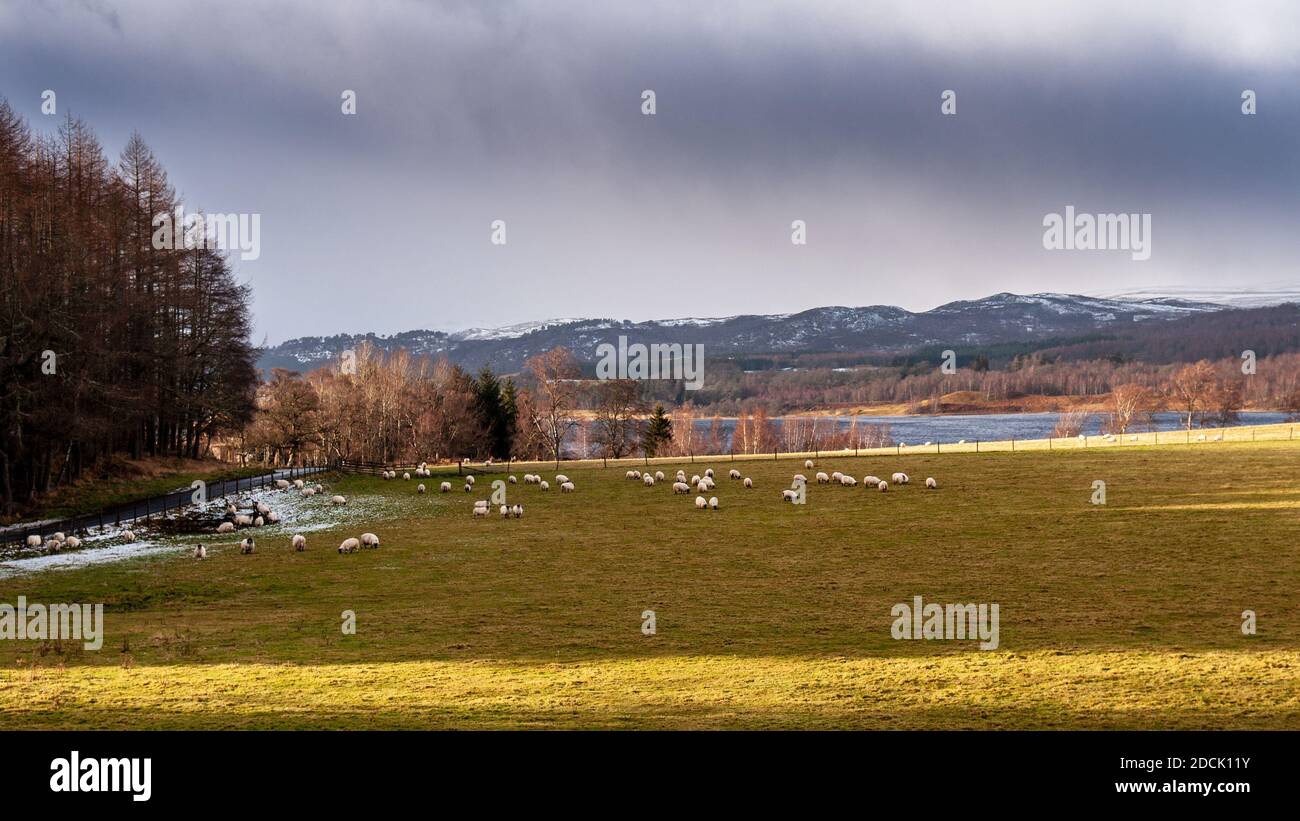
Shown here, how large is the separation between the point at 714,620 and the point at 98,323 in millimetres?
45709

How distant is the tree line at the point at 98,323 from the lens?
44.9 m

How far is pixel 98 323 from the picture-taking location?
5056 cm

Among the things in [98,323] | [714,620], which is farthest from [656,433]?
[714,620]

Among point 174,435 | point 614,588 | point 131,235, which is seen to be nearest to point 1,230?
point 131,235

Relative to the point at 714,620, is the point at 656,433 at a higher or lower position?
higher

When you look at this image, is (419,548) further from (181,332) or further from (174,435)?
(174,435)

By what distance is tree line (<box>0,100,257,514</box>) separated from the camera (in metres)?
44.9

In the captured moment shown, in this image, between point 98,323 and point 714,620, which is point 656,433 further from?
point 714,620

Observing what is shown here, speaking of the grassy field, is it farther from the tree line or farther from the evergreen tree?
the evergreen tree

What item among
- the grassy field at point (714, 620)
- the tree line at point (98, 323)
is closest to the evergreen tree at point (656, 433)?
the tree line at point (98, 323)

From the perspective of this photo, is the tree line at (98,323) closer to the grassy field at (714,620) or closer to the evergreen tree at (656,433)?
the grassy field at (714,620)

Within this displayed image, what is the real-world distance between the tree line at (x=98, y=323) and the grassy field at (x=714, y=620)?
58.2ft

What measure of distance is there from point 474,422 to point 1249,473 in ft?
236
